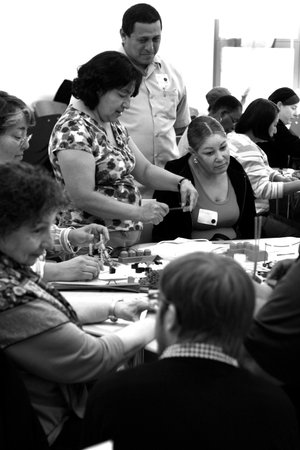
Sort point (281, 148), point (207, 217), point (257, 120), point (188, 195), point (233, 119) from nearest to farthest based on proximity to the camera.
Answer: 1. point (188, 195)
2. point (207, 217)
3. point (257, 120)
4. point (233, 119)
5. point (281, 148)

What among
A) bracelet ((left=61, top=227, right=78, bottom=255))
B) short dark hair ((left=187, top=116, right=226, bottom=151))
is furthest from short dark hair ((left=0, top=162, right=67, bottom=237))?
short dark hair ((left=187, top=116, right=226, bottom=151))

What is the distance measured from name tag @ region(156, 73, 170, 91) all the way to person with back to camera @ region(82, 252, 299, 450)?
3.03 m

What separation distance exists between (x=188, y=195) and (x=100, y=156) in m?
0.58

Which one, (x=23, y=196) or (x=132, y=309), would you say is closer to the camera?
(x=23, y=196)

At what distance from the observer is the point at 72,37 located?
7.20m

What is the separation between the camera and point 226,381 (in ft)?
4.69

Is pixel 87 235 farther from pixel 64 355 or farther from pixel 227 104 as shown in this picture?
pixel 227 104

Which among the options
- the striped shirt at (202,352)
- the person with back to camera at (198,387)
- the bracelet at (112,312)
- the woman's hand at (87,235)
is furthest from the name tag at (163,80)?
the striped shirt at (202,352)

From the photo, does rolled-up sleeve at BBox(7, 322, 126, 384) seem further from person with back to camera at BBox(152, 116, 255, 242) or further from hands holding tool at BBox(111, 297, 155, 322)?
person with back to camera at BBox(152, 116, 255, 242)

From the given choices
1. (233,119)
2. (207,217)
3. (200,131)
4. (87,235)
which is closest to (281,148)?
(233,119)

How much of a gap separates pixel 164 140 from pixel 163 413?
316 centimetres

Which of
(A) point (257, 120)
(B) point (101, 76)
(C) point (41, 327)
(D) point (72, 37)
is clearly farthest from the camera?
(D) point (72, 37)

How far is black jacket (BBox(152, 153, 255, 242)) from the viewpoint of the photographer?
3.98m

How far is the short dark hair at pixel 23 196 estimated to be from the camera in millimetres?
1862
